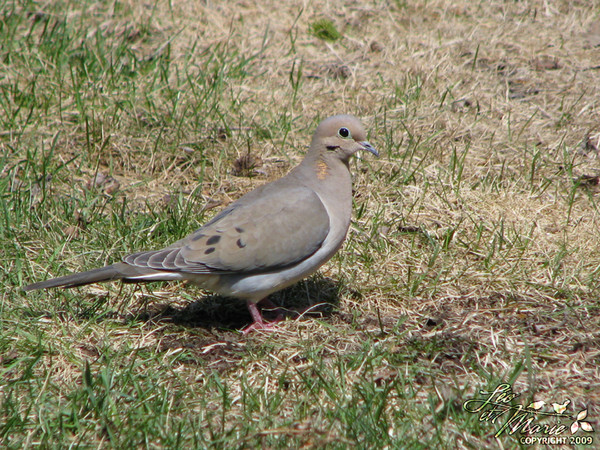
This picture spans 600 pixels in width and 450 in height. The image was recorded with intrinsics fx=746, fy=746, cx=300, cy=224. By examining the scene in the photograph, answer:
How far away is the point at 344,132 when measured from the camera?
4.14 metres

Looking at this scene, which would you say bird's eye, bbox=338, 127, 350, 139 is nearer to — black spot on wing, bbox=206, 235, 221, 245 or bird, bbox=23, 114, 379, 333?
bird, bbox=23, 114, 379, 333

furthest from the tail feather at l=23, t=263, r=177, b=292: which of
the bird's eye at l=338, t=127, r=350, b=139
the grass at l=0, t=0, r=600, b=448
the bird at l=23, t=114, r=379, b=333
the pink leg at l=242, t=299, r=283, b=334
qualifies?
the bird's eye at l=338, t=127, r=350, b=139

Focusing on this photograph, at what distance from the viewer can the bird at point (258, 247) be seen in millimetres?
3725

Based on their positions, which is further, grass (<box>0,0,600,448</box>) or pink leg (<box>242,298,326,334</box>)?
pink leg (<box>242,298,326,334</box>)

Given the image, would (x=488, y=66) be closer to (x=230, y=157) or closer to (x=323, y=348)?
(x=230, y=157)

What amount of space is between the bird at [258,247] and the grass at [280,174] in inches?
11.3

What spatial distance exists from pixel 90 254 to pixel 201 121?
157 centimetres

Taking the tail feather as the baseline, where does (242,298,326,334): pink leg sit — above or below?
below

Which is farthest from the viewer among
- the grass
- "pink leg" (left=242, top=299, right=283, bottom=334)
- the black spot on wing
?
"pink leg" (left=242, top=299, right=283, bottom=334)

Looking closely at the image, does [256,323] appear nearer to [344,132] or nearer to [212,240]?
[212,240]

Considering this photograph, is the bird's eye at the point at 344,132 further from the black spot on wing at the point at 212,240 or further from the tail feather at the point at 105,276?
the tail feather at the point at 105,276

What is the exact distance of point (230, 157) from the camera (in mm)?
5348

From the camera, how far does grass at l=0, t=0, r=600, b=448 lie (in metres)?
3.21

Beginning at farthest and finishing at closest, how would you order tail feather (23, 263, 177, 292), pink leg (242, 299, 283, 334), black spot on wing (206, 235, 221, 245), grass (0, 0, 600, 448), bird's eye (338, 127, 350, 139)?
bird's eye (338, 127, 350, 139), pink leg (242, 299, 283, 334), black spot on wing (206, 235, 221, 245), tail feather (23, 263, 177, 292), grass (0, 0, 600, 448)
